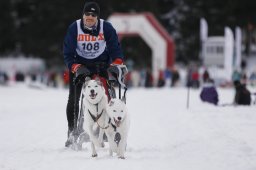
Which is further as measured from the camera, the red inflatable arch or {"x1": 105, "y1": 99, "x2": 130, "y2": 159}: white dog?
the red inflatable arch

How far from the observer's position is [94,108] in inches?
257

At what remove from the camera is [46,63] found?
2103 inches

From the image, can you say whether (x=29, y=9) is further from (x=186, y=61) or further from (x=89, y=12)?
(x=89, y=12)

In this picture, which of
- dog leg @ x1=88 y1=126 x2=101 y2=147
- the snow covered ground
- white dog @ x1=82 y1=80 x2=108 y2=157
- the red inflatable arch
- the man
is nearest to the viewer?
the snow covered ground

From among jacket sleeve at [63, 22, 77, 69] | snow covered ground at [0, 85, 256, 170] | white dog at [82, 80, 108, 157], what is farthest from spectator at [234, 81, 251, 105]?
white dog at [82, 80, 108, 157]

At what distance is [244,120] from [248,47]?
141 ft

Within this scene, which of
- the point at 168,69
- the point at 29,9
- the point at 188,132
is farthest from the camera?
the point at 29,9

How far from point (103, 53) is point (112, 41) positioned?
25 cm

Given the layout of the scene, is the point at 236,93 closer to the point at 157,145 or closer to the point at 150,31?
the point at 157,145

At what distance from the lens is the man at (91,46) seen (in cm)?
705

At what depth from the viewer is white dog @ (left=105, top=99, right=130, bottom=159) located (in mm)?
6270

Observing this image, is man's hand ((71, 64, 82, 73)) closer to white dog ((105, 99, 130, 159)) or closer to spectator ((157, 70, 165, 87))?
white dog ((105, 99, 130, 159))

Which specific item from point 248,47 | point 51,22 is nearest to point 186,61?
point 248,47

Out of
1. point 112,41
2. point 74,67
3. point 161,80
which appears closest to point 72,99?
point 74,67
